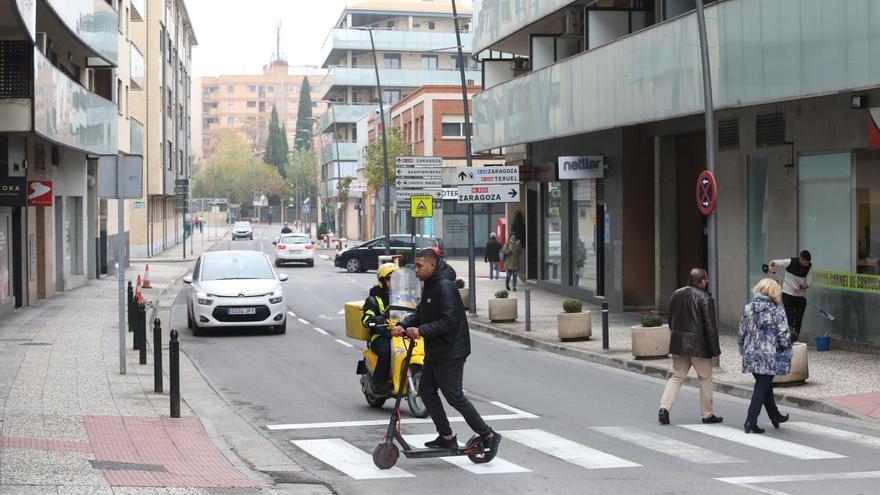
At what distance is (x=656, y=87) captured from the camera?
22.9 m

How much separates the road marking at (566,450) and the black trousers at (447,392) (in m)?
1.04

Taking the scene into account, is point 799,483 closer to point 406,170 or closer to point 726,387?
point 726,387

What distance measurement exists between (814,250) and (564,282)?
46.1 ft

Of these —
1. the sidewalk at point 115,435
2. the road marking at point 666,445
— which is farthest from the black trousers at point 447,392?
the road marking at point 666,445

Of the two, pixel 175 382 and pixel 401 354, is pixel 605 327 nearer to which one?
pixel 401 354

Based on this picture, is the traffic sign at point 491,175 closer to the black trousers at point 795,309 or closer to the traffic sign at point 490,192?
the traffic sign at point 490,192

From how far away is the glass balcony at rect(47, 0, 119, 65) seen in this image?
26.1 metres

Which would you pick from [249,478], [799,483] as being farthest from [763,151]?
[249,478]

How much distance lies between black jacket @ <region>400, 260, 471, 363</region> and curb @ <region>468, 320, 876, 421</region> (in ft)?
18.6

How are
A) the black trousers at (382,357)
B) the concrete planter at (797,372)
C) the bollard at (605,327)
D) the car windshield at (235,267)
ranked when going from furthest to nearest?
the car windshield at (235,267) < the bollard at (605,327) < the concrete planter at (797,372) < the black trousers at (382,357)

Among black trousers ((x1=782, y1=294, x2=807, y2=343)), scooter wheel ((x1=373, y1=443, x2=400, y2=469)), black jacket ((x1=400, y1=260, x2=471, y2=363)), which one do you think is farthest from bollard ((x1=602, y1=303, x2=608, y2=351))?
scooter wheel ((x1=373, y1=443, x2=400, y2=469))

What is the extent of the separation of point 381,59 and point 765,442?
85680 millimetres

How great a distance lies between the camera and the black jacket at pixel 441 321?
1008 cm

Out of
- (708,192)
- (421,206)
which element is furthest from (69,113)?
(708,192)
